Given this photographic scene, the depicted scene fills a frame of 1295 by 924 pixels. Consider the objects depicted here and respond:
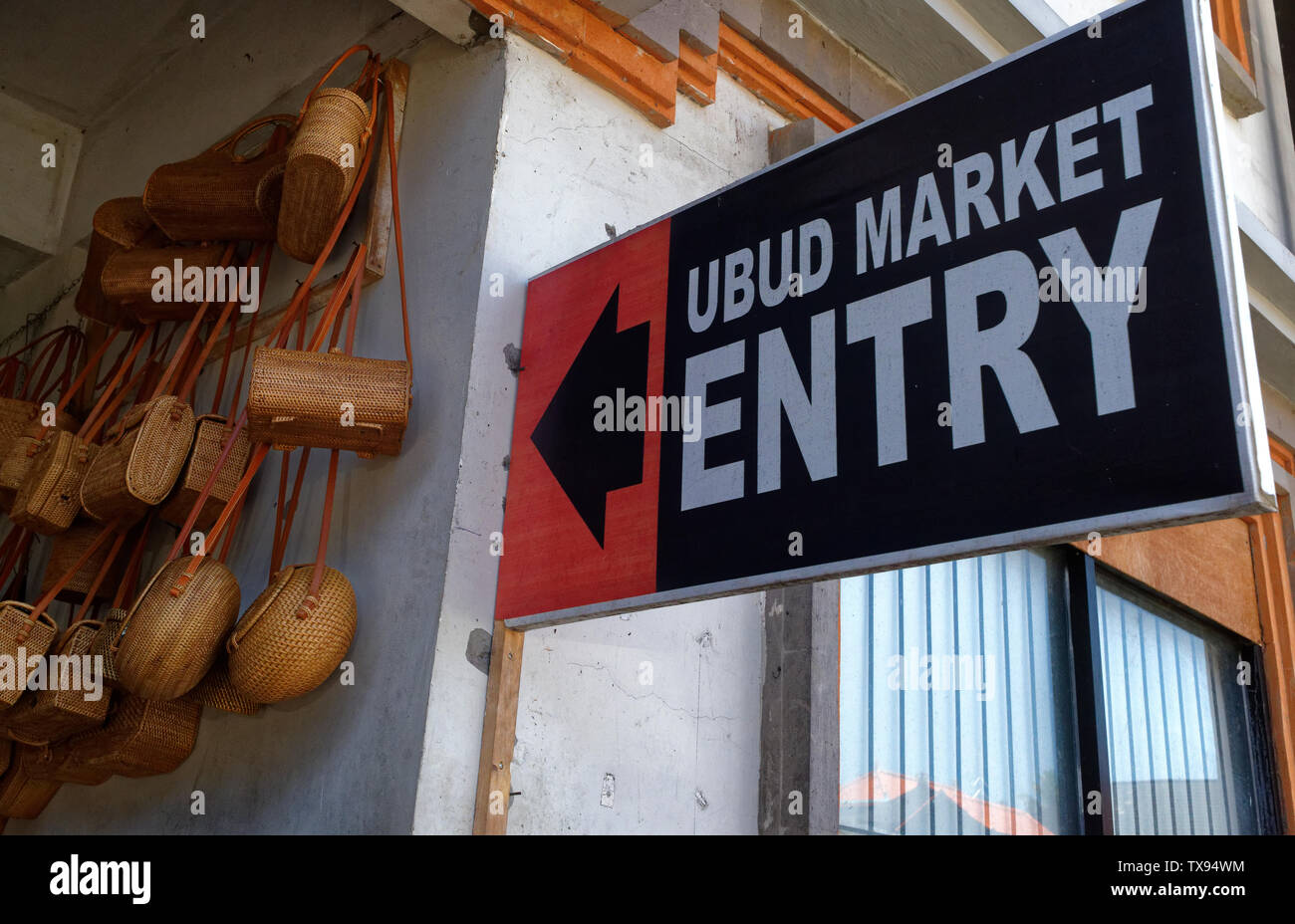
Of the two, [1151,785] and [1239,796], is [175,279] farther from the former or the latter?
[1239,796]

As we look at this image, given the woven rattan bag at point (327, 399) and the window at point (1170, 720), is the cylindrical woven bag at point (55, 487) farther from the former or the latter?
the window at point (1170, 720)

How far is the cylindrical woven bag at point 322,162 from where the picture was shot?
310 cm

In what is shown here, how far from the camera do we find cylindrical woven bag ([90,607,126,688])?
9.75ft

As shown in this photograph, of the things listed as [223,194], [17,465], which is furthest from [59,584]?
[223,194]

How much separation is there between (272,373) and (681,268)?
0.96 metres

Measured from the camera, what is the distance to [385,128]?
11.2 ft

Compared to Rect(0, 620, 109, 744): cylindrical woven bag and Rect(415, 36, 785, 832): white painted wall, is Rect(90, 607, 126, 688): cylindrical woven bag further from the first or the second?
Rect(415, 36, 785, 832): white painted wall

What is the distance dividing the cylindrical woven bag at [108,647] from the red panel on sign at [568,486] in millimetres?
1002

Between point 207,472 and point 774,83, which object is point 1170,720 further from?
point 207,472

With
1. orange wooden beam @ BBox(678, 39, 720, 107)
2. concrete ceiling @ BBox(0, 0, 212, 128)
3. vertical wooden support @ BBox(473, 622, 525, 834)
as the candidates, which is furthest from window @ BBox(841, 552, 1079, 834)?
concrete ceiling @ BBox(0, 0, 212, 128)

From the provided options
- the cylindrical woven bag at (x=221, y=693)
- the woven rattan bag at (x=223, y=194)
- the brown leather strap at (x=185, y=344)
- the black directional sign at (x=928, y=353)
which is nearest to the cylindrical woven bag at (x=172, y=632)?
the cylindrical woven bag at (x=221, y=693)

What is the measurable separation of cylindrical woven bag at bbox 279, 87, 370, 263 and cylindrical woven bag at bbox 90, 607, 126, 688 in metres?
1.13

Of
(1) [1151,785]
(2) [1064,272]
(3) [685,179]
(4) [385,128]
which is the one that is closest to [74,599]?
(4) [385,128]

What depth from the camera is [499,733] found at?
2662 mm
